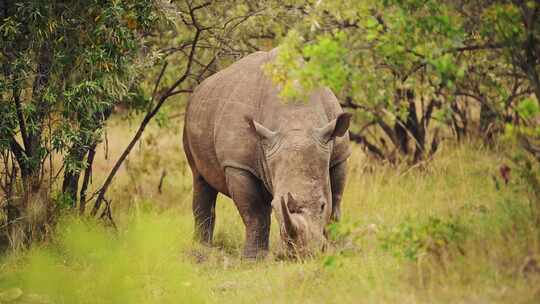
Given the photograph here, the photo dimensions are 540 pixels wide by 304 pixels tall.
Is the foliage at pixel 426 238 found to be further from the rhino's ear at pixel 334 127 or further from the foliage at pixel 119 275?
the rhino's ear at pixel 334 127

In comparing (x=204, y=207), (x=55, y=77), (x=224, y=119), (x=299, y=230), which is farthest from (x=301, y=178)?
(x=204, y=207)

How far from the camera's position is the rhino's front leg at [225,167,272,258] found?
9.85 m

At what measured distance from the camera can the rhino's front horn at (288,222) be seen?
8.51 m

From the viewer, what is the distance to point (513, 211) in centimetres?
691

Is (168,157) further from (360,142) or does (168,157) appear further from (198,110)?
(198,110)

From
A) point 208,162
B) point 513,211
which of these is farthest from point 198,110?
point 513,211

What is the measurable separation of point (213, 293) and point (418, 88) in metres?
2.50

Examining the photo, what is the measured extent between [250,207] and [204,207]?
178 cm

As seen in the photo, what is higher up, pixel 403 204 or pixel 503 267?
pixel 503 267

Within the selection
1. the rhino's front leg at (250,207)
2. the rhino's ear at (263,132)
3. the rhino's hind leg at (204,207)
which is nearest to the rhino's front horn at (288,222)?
the rhino's ear at (263,132)

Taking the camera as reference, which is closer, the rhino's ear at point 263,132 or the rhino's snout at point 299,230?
the rhino's snout at point 299,230

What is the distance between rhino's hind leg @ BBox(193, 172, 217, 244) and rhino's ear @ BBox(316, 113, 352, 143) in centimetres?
260

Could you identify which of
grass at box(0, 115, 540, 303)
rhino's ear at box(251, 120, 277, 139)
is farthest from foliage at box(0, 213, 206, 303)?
rhino's ear at box(251, 120, 277, 139)

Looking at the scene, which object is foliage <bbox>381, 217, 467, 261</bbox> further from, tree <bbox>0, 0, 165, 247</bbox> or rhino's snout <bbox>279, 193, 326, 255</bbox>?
tree <bbox>0, 0, 165, 247</bbox>
